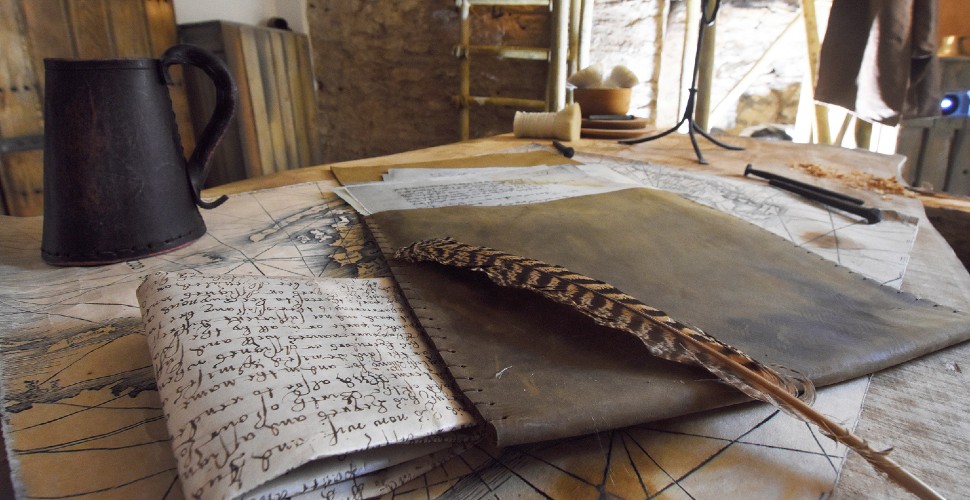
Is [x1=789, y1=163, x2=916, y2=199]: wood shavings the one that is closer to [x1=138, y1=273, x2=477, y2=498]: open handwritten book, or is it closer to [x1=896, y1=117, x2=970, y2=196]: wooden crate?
[x1=138, y1=273, x2=477, y2=498]: open handwritten book

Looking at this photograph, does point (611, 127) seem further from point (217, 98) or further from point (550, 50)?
point (217, 98)

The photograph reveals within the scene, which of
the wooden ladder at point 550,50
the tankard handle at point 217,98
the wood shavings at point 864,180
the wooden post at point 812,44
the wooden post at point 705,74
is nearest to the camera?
the tankard handle at point 217,98

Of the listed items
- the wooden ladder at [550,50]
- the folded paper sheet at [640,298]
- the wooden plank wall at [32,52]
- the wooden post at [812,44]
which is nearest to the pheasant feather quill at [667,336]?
the folded paper sheet at [640,298]

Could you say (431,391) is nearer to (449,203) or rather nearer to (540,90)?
(449,203)

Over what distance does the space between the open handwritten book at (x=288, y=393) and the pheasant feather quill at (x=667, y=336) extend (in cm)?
13

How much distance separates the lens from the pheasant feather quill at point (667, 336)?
358 mm

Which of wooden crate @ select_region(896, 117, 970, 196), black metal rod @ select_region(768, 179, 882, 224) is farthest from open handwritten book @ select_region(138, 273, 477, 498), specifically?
wooden crate @ select_region(896, 117, 970, 196)

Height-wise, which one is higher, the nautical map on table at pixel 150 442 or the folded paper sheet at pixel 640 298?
the folded paper sheet at pixel 640 298

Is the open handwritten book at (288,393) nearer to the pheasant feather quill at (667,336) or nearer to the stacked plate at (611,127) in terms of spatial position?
the pheasant feather quill at (667,336)

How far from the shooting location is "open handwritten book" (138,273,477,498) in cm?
32

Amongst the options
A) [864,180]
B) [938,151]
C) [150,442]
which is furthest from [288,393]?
[938,151]

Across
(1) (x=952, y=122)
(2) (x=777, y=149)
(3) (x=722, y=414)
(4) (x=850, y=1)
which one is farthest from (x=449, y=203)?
Answer: (1) (x=952, y=122)

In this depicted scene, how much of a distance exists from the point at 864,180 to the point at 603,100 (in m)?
0.88

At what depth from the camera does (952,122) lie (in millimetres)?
2857
